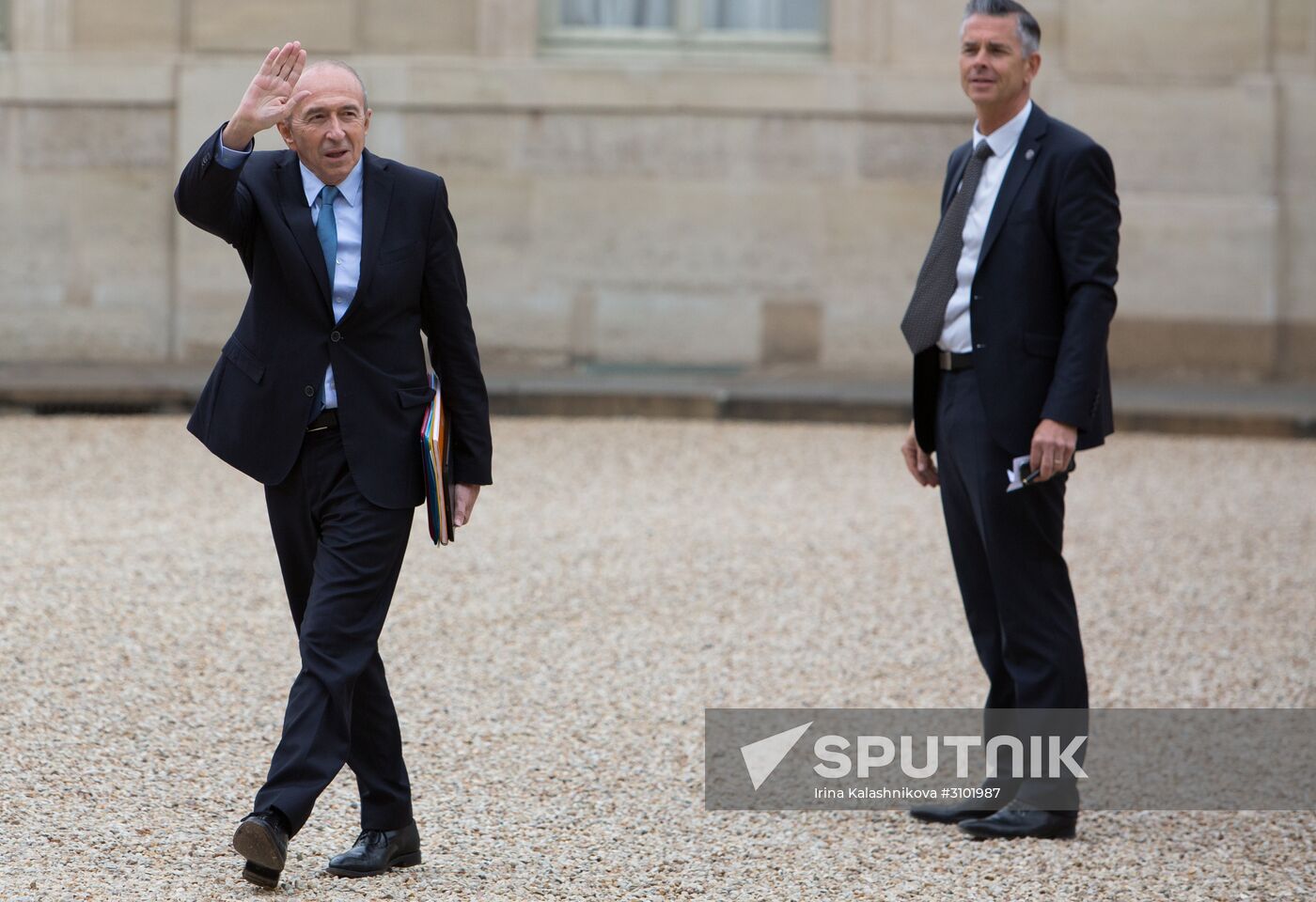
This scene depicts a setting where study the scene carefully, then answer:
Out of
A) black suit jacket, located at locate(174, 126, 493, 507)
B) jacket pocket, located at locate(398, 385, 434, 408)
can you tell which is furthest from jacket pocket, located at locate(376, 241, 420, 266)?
jacket pocket, located at locate(398, 385, 434, 408)

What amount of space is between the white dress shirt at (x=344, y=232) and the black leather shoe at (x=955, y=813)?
1642mm

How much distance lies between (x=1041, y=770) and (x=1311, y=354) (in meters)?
9.02

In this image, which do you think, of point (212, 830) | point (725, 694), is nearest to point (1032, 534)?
point (725, 694)

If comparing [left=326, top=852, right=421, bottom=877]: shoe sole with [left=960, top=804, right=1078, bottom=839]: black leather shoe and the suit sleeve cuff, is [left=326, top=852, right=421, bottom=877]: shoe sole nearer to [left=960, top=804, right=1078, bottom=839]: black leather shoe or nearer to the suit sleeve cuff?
[left=960, top=804, right=1078, bottom=839]: black leather shoe

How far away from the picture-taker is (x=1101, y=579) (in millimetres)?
6980

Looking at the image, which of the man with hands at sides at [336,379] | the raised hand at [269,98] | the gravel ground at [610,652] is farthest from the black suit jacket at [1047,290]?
the raised hand at [269,98]

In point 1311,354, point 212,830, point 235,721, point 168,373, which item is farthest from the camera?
point 1311,354

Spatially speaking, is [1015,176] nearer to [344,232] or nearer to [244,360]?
[344,232]

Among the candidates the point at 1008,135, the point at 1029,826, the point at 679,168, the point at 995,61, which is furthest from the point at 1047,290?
the point at 679,168

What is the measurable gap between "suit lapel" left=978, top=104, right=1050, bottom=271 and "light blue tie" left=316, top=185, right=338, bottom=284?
1.39m

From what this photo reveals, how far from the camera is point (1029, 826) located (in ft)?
13.6

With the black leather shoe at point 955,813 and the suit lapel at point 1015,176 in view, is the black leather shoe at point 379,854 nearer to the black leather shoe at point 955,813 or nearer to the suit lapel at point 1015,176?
the black leather shoe at point 955,813

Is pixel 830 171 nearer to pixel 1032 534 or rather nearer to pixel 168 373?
pixel 168 373

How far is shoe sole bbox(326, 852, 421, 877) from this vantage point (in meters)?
3.69
